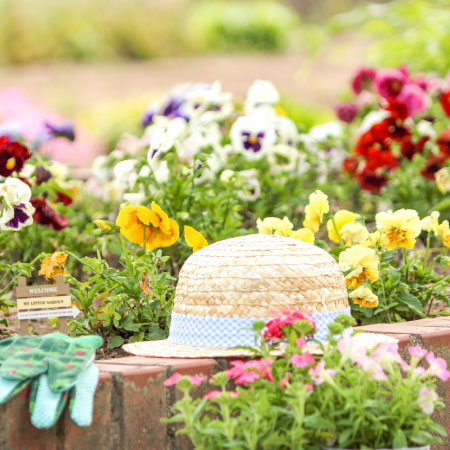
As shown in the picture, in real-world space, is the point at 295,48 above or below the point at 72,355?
above

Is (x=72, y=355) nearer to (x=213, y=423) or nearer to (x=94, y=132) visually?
(x=213, y=423)

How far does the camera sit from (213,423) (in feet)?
5.88

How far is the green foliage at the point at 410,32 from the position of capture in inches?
242

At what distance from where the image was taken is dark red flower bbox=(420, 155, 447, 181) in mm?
4023

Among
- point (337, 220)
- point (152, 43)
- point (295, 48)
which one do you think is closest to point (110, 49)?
point (152, 43)

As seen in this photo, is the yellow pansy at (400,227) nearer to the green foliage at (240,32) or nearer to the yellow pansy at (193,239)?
the yellow pansy at (193,239)

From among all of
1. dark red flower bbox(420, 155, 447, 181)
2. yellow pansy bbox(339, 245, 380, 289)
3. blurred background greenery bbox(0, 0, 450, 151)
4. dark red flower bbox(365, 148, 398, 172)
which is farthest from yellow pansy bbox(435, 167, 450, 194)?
blurred background greenery bbox(0, 0, 450, 151)

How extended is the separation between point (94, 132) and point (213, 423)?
28.4 ft

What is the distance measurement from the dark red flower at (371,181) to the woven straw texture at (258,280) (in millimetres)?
1777

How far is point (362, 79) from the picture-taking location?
15.7 ft

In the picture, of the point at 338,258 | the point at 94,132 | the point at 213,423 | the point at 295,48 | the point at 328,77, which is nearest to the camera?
the point at 213,423

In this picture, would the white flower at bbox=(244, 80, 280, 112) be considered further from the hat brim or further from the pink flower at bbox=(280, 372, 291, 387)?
the pink flower at bbox=(280, 372, 291, 387)

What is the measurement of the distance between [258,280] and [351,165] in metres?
2.16

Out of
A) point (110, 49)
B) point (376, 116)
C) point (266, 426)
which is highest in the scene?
point (110, 49)
